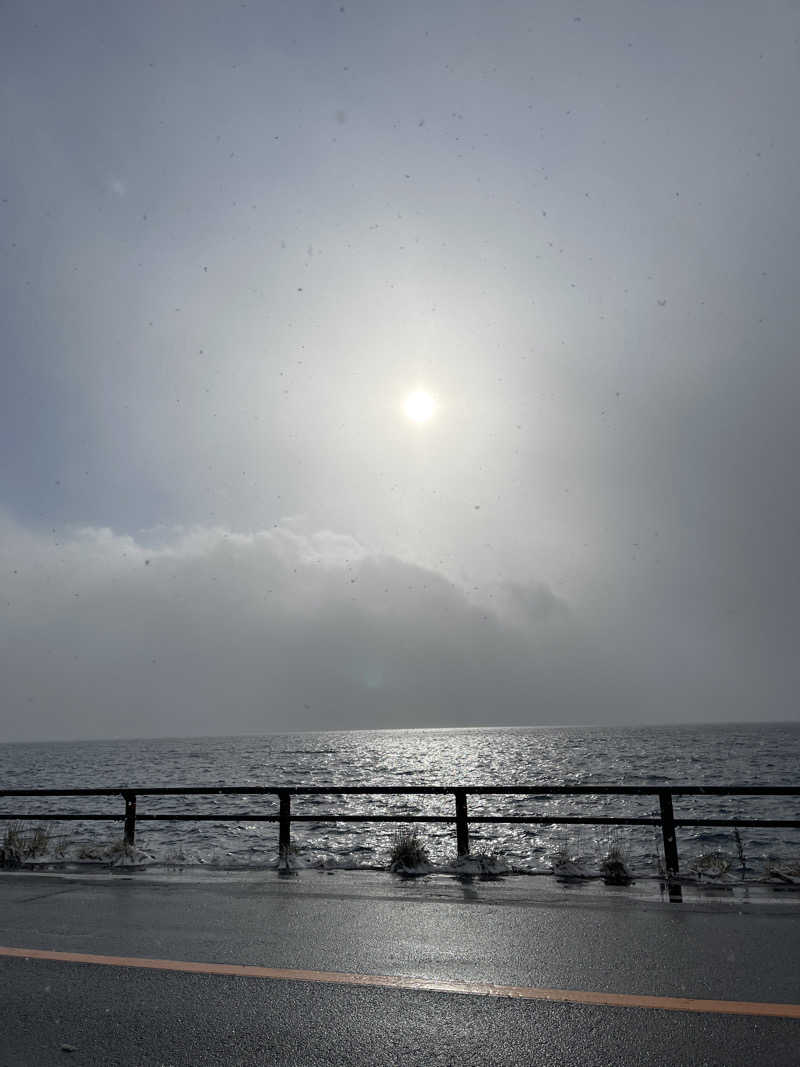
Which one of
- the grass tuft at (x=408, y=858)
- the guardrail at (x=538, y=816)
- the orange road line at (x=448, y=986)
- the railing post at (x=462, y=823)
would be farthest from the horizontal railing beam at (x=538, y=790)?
the orange road line at (x=448, y=986)

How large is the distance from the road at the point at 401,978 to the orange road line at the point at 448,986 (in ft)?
0.09

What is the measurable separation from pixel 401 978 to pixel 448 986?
38 centimetres

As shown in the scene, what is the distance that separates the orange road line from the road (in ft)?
Result: 0.09

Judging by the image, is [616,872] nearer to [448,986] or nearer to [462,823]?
[462,823]

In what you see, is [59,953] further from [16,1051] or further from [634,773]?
[634,773]

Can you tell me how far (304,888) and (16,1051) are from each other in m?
5.21

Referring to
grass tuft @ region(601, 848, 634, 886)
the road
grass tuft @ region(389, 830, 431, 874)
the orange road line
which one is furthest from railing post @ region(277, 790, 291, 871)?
the orange road line

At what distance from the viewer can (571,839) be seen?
23328mm

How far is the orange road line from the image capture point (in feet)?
15.7

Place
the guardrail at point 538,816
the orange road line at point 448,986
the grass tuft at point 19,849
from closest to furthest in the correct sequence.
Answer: the orange road line at point 448,986 → the guardrail at point 538,816 → the grass tuft at point 19,849

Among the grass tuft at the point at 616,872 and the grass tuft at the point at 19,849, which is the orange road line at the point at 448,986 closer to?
the grass tuft at the point at 616,872

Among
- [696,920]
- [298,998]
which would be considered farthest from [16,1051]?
[696,920]

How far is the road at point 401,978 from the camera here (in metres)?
4.28

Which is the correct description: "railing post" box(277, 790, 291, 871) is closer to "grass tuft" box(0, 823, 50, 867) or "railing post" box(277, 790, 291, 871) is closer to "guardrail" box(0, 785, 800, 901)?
"guardrail" box(0, 785, 800, 901)
